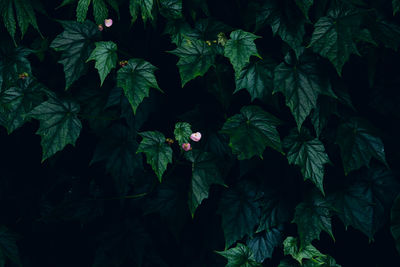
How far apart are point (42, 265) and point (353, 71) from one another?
2074mm

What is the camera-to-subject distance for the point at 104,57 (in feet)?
6.56

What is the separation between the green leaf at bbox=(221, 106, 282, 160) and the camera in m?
1.93

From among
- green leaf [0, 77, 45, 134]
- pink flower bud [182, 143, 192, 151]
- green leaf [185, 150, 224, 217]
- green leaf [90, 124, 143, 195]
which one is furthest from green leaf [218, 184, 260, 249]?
green leaf [0, 77, 45, 134]

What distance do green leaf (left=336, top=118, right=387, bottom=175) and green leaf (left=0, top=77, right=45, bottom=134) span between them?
1484 mm

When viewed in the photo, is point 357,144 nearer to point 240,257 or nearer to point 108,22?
point 240,257

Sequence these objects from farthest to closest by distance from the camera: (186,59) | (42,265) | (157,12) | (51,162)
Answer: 1. (42,265)
2. (51,162)
3. (157,12)
4. (186,59)

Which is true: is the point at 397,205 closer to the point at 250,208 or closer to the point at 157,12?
the point at 250,208

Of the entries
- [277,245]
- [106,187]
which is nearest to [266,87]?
[277,245]

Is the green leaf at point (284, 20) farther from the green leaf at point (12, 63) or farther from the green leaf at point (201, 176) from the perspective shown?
the green leaf at point (12, 63)

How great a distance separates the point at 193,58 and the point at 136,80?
28 centimetres

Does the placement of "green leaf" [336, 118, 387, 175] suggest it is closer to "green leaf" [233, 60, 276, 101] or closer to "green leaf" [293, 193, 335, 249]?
"green leaf" [293, 193, 335, 249]

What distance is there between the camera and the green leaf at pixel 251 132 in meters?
1.93

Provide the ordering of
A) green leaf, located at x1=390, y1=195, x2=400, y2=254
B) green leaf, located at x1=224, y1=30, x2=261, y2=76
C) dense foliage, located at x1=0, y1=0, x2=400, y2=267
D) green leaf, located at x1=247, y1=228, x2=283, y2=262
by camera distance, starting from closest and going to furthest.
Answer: green leaf, located at x1=224, y1=30, x2=261, y2=76 < dense foliage, located at x1=0, y1=0, x2=400, y2=267 < green leaf, located at x1=390, y1=195, x2=400, y2=254 < green leaf, located at x1=247, y1=228, x2=283, y2=262

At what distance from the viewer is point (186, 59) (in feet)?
6.57
